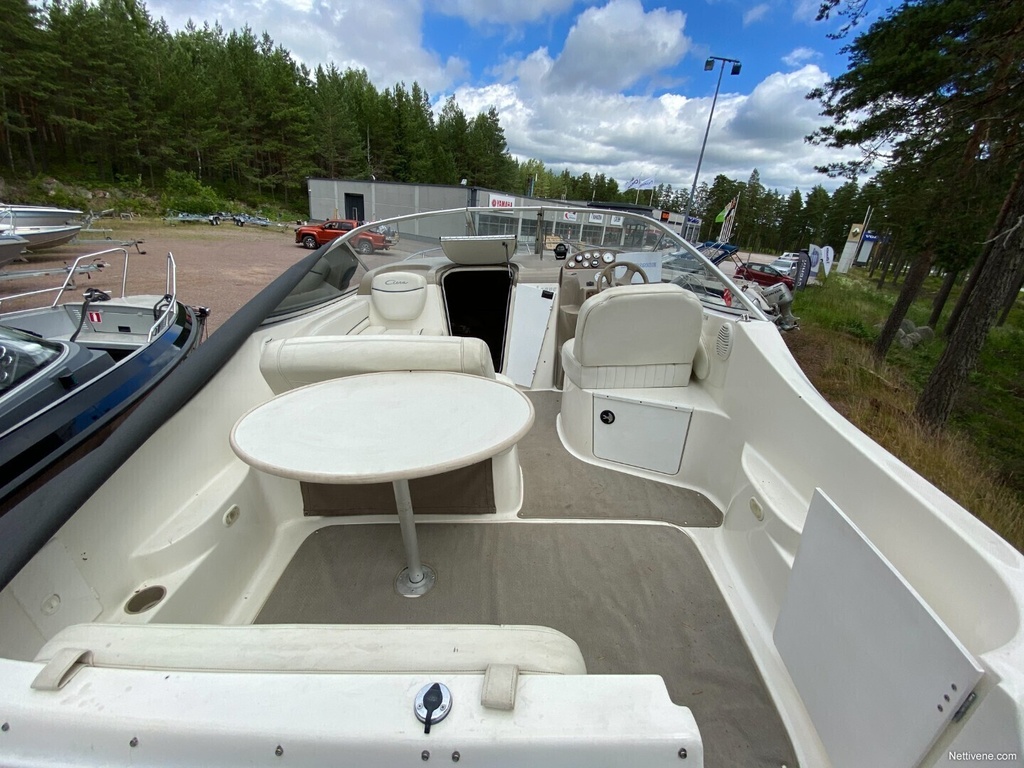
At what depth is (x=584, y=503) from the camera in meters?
2.11

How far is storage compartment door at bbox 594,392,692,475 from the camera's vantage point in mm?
2246

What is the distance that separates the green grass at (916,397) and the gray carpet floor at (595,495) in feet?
7.56

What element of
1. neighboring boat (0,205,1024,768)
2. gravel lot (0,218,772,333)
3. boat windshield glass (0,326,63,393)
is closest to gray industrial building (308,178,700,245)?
gravel lot (0,218,772,333)

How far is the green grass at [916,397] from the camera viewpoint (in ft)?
10.8

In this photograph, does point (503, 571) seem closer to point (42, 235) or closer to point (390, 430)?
point (390, 430)

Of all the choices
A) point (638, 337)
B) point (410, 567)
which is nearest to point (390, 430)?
point (410, 567)

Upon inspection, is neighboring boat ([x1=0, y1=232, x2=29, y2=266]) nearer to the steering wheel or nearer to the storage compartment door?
the steering wheel

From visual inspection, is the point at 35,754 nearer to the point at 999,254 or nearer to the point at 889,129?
the point at 999,254

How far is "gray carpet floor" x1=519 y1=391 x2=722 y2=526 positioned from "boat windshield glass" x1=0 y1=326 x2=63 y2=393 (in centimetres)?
263

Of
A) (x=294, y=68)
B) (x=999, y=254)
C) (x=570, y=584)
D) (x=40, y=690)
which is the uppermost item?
(x=294, y=68)

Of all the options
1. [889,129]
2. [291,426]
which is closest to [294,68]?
[889,129]

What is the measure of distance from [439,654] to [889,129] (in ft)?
25.5

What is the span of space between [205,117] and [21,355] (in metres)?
40.6

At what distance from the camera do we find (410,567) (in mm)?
1575
